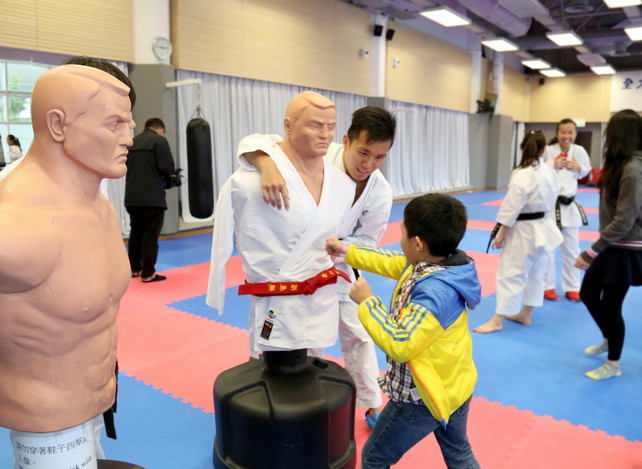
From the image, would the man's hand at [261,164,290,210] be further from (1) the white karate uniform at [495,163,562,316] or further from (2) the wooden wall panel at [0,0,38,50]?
(2) the wooden wall panel at [0,0,38,50]

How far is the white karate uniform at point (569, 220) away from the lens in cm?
450

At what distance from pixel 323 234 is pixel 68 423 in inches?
39.7

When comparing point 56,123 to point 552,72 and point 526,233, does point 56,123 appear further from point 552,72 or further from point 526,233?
point 552,72

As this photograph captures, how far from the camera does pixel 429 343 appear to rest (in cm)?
152

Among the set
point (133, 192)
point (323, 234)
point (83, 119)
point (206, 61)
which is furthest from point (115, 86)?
point (206, 61)

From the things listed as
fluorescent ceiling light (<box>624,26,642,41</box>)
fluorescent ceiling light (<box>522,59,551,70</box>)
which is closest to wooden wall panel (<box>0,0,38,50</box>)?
fluorescent ceiling light (<box>624,26,642,41</box>)

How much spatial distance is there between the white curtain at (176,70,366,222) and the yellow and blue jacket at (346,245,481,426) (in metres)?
6.12

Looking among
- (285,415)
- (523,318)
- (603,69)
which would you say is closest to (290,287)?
(285,415)

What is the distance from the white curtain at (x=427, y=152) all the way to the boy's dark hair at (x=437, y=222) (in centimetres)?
998

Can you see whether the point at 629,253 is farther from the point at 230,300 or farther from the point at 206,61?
the point at 206,61

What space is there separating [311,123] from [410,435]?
40.8 inches

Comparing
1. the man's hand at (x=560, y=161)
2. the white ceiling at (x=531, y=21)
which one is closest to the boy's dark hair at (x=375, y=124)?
the man's hand at (x=560, y=161)

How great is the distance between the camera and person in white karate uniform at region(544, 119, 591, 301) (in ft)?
14.8

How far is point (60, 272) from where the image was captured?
100cm
